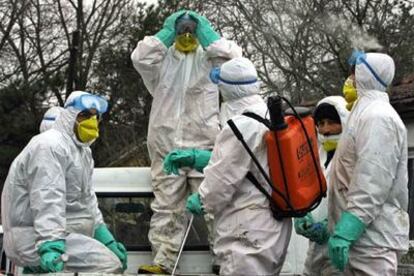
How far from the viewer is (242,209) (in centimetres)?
479

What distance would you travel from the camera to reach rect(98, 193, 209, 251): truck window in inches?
245

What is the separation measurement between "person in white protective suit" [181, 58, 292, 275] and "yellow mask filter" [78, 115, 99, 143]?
1.28m

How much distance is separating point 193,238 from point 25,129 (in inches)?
738

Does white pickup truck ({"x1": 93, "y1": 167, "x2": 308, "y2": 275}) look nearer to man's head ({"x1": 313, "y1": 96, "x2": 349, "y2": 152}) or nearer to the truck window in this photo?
the truck window

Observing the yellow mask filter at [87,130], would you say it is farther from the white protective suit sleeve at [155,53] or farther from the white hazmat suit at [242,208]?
the white hazmat suit at [242,208]

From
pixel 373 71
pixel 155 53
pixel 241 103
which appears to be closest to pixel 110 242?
pixel 155 53

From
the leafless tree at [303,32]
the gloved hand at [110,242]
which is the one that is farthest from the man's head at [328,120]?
the leafless tree at [303,32]

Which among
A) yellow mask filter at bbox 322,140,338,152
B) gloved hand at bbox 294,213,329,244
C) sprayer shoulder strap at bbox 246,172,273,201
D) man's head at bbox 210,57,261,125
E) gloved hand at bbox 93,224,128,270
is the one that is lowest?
gloved hand at bbox 93,224,128,270

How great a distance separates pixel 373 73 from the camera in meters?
5.06

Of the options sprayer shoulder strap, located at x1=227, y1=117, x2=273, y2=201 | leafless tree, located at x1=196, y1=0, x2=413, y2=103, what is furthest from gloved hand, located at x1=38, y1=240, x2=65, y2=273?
leafless tree, located at x1=196, y1=0, x2=413, y2=103

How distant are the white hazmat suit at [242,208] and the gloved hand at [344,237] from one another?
312mm

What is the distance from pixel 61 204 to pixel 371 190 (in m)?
1.95

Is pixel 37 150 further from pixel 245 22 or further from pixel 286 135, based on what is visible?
pixel 245 22

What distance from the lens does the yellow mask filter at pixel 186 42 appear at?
639 cm
